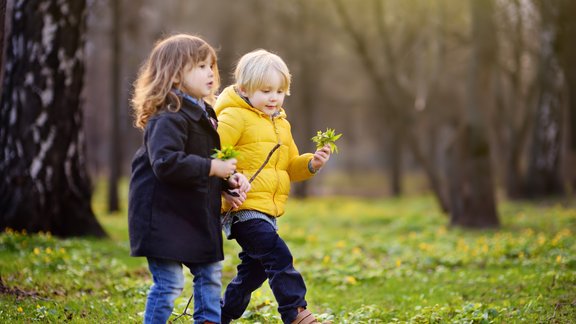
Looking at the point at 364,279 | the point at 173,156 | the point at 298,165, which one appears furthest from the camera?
the point at 364,279

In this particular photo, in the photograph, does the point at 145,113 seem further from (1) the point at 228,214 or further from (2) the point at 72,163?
(2) the point at 72,163

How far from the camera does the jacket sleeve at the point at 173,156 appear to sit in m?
3.76

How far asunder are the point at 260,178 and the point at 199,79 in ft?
2.44

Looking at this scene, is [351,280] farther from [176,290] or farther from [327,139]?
[176,290]

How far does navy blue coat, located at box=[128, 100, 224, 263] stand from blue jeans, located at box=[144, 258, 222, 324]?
0.16m

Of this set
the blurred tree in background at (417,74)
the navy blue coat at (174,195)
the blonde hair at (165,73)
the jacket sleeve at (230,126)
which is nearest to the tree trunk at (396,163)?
the blurred tree in background at (417,74)

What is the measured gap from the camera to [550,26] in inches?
693

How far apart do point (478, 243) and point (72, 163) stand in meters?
5.66

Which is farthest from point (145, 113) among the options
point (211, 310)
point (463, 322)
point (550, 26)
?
point (550, 26)

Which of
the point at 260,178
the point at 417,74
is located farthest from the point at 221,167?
the point at 417,74

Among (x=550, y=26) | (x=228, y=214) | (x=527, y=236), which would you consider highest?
(x=550, y=26)

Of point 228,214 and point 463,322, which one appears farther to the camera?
point 463,322

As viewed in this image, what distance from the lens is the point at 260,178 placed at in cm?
442

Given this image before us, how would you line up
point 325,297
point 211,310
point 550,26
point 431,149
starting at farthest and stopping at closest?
point 431,149
point 550,26
point 325,297
point 211,310
